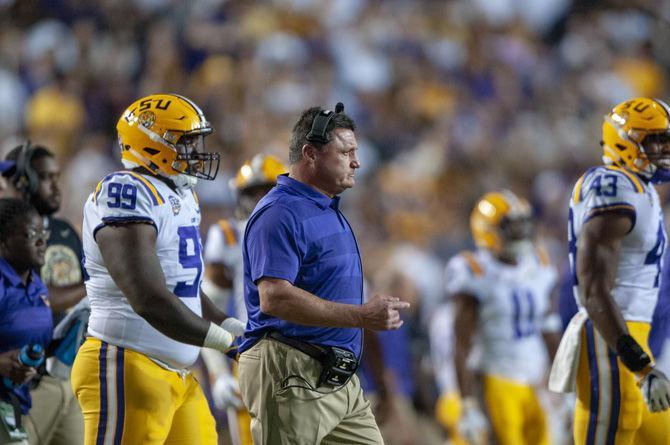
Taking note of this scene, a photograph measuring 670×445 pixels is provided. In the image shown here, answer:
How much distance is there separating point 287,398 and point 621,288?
1.70 meters

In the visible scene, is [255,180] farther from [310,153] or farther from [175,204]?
[310,153]

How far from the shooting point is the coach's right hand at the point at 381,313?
3703mm

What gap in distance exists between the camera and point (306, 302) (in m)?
3.81

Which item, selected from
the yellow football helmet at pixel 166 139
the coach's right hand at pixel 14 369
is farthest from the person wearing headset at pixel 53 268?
the yellow football helmet at pixel 166 139

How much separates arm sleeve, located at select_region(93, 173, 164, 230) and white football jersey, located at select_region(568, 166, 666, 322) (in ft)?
6.07

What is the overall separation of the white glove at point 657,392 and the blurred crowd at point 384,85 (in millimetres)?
5893

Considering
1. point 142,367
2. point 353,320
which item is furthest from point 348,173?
point 142,367

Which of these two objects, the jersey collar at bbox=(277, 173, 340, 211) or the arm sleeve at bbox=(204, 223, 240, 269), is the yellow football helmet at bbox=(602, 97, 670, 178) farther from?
the arm sleeve at bbox=(204, 223, 240, 269)

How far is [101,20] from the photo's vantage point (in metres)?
13.0

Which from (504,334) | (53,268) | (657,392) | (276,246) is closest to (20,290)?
(53,268)

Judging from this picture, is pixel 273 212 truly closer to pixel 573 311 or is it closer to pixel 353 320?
pixel 353 320

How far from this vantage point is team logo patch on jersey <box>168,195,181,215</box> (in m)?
4.39

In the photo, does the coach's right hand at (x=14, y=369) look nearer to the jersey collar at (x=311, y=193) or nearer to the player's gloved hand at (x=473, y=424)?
the jersey collar at (x=311, y=193)

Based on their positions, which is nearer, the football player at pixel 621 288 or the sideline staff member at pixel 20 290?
the football player at pixel 621 288
